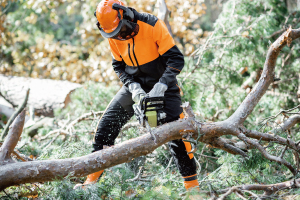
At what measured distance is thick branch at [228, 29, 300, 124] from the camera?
2240 mm

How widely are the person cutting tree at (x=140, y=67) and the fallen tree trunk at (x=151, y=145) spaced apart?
247 millimetres

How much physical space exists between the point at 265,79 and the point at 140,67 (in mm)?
1225

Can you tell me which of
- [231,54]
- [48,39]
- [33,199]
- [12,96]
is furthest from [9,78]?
[231,54]

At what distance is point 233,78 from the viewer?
3979 mm

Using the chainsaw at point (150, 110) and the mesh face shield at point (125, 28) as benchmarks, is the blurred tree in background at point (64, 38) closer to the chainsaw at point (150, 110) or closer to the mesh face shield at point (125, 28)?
the mesh face shield at point (125, 28)

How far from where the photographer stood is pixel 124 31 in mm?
2172

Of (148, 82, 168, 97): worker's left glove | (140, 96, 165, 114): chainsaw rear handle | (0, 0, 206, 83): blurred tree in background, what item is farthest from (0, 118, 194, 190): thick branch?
(0, 0, 206, 83): blurred tree in background

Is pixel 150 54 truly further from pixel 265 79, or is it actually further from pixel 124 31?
pixel 265 79

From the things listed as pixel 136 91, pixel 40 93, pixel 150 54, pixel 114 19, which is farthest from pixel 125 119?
pixel 40 93

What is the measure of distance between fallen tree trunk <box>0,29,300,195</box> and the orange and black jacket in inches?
19.0

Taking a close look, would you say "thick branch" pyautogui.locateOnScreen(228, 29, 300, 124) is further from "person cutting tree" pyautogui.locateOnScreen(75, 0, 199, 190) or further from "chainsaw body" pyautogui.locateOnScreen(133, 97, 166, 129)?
"chainsaw body" pyautogui.locateOnScreen(133, 97, 166, 129)

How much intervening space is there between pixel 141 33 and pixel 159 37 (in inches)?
6.6

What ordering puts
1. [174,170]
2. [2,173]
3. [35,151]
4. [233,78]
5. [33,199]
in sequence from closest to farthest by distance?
[2,173], [33,199], [174,170], [35,151], [233,78]

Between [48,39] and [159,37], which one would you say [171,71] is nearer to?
[159,37]
